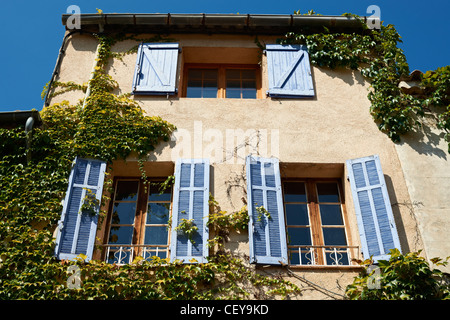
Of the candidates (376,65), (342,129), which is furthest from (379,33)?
(342,129)

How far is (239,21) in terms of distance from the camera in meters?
8.91

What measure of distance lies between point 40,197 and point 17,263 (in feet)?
3.25

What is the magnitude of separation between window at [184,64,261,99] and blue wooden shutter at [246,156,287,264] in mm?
1961

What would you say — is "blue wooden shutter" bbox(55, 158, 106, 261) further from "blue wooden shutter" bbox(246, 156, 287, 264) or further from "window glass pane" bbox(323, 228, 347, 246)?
"window glass pane" bbox(323, 228, 347, 246)

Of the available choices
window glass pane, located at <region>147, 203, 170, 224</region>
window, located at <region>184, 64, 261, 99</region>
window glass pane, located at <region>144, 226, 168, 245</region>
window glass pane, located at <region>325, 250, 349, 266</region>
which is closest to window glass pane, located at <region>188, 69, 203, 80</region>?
window, located at <region>184, 64, 261, 99</region>

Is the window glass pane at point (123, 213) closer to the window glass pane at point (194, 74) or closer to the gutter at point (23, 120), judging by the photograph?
the gutter at point (23, 120)

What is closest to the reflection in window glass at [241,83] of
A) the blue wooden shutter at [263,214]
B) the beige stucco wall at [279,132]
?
the beige stucco wall at [279,132]

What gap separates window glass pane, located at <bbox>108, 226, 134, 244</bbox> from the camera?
6.80 metres

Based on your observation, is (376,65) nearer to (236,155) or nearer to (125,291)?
(236,155)

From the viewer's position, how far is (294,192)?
7.39 m

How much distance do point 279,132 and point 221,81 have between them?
1.86 m

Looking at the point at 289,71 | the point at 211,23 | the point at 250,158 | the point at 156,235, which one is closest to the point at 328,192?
the point at 250,158

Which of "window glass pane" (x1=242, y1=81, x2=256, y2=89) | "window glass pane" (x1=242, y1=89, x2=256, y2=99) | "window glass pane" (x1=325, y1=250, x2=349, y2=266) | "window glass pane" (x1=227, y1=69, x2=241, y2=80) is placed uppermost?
"window glass pane" (x1=227, y1=69, x2=241, y2=80)
